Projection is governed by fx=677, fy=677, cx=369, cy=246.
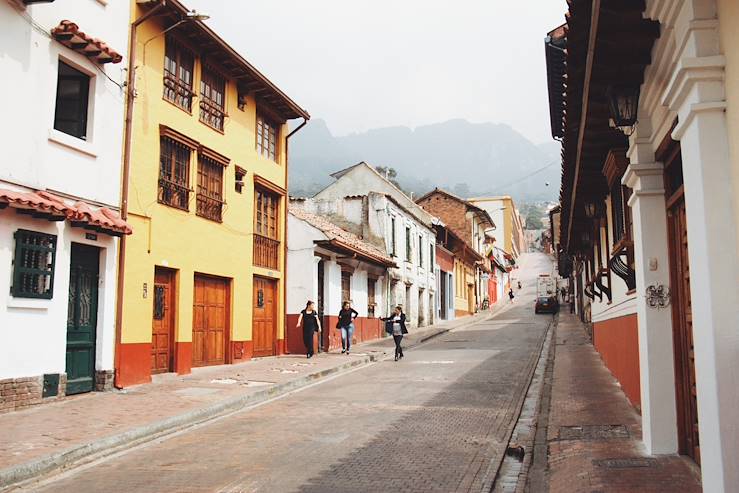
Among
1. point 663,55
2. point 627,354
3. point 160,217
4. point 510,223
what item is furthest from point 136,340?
point 510,223

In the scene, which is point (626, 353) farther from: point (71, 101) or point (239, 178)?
point (239, 178)

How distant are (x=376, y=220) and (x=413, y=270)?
551 centimetres

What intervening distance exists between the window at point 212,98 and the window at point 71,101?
154 inches

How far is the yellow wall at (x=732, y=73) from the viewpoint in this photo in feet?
12.7

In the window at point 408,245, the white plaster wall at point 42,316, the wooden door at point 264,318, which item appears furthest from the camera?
the window at point 408,245

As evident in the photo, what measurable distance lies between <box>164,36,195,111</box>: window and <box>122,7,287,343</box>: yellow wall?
0.70ft

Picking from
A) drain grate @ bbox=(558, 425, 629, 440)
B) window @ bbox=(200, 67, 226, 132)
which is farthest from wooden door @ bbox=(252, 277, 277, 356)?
drain grate @ bbox=(558, 425, 629, 440)

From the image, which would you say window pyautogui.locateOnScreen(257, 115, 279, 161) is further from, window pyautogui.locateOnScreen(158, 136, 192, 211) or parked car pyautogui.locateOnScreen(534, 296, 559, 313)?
parked car pyautogui.locateOnScreen(534, 296, 559, 313)

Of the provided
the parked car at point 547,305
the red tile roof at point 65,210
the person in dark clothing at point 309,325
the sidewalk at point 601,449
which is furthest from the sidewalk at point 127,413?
the parked car at point 547,305

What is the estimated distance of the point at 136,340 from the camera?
12883mm

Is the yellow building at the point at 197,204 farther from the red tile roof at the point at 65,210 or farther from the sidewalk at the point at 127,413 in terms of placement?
the red tile roof at the point at 65,210

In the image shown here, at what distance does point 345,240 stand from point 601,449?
1719cm

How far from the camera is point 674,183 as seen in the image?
619cm

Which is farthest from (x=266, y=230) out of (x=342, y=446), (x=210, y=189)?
(x=342, y=446)
